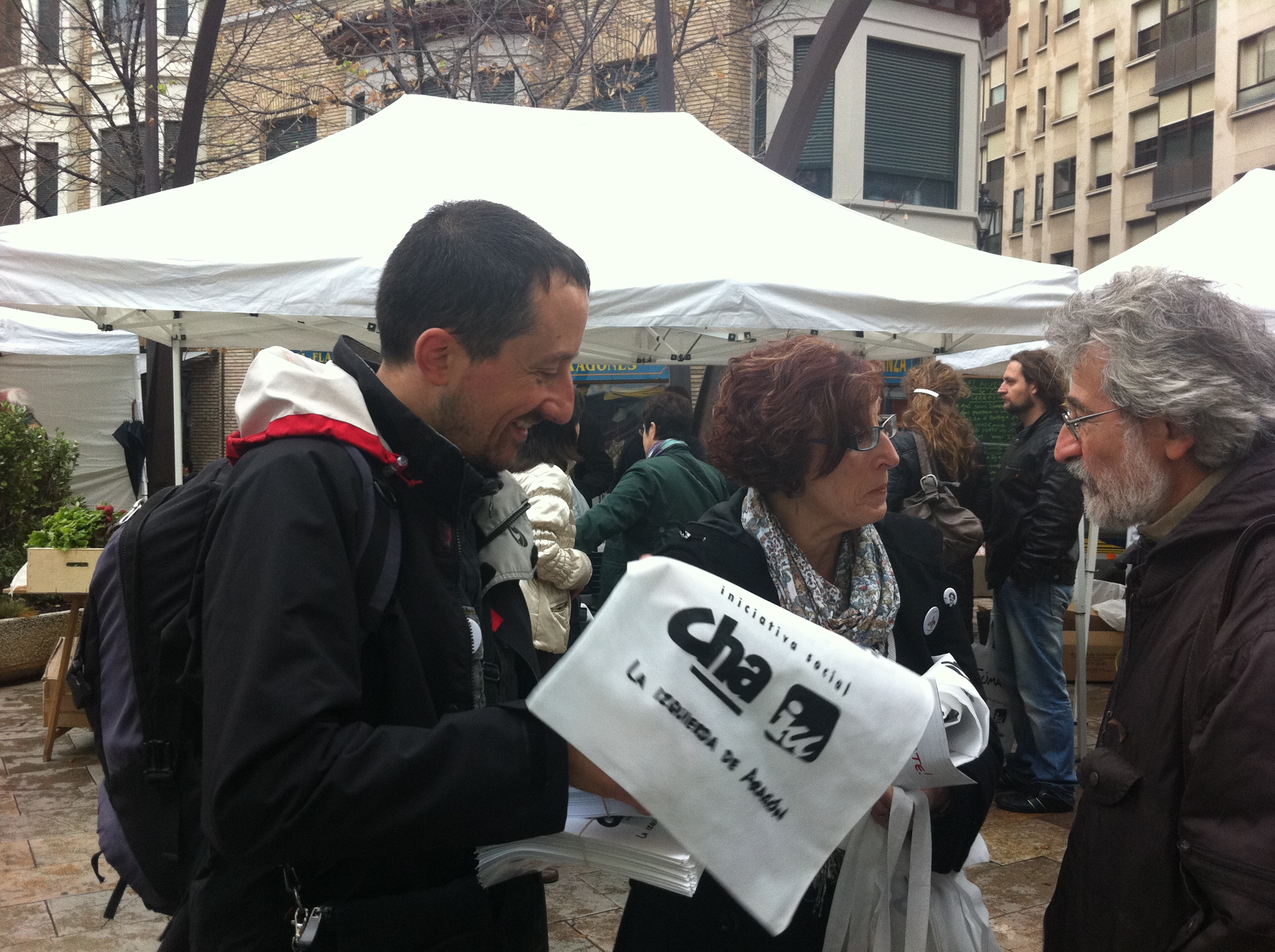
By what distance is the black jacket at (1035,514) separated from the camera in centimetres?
522

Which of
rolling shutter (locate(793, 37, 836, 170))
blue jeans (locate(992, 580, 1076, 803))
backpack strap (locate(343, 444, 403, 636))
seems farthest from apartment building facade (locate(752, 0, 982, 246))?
backpack strap (locate(343, 444, 403, 636))

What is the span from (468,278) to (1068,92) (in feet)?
167

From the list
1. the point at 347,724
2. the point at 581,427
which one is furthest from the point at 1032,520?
the point at 347,724

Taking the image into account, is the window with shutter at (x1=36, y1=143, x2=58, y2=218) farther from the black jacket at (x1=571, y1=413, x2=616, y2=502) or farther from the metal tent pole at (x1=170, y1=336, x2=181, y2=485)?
the black jacket at (x1=571, y1=413, x2=616, y2=502)

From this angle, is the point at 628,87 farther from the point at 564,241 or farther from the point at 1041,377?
the point at 1041,377

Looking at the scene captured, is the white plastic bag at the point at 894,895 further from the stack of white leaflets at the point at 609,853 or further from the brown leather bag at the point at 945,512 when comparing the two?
the brown leather bag at the point at 945,512

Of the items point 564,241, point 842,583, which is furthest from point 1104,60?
point 842,583

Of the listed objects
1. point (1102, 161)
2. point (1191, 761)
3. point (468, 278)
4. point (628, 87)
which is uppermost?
point (1102, 161)

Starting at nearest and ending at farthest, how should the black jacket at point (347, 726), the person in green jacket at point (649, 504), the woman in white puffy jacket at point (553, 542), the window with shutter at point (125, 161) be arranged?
the black jacket at point (347, 726) < the woman in white puffy jacket at point (553, 542) < the person in green jacket at point (649, 504) < the window with shutter at point (125, 161)

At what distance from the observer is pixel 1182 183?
36875 mm

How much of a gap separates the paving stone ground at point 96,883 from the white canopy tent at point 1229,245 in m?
3.02

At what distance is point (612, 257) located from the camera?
512 cm

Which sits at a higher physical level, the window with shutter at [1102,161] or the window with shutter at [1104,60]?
the window with shutter at [1104,60]

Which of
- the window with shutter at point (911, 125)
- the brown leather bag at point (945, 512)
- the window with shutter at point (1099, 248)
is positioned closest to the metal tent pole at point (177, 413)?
the brown leather bag at point (945, 512)
